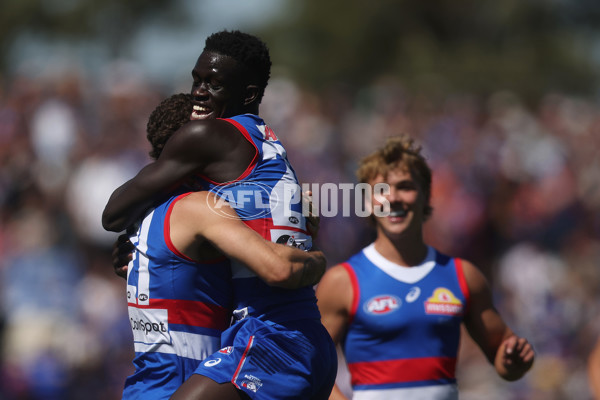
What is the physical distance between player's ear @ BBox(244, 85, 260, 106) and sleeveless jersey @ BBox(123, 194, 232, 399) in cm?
61

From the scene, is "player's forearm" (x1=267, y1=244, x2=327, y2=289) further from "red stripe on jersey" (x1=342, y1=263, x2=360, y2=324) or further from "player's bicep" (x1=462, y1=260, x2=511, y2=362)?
"player's bicep" (x1=462, y1=260, x2=511, y2=362)

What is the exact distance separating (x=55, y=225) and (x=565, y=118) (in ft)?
28.6

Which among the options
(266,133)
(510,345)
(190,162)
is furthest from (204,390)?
(510,345)

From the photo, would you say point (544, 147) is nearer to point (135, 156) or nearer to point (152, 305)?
point (135, 156)

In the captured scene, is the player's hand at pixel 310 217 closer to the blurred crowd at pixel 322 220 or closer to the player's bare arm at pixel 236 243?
the player's bare arm at pixel 236 243

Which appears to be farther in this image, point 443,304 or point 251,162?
point 443,304

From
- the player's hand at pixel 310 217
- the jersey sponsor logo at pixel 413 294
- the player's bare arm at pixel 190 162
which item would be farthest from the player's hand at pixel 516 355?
the player's bare arm at pixel 190 162

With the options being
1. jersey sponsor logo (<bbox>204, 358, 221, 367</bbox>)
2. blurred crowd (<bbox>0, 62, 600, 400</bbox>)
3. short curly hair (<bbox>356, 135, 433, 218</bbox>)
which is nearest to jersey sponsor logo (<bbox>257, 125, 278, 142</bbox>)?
jersey sponsor logo (<bbox>204, 358, 221, 367</bbox>)

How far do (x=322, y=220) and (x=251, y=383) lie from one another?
7.09m

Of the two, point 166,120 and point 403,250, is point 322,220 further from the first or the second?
point 166,120

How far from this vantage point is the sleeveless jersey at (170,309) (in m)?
4.14

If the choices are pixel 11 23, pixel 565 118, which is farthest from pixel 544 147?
pixel 11 23

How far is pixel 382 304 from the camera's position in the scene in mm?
5645

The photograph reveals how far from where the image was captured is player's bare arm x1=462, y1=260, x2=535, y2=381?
217 inches
